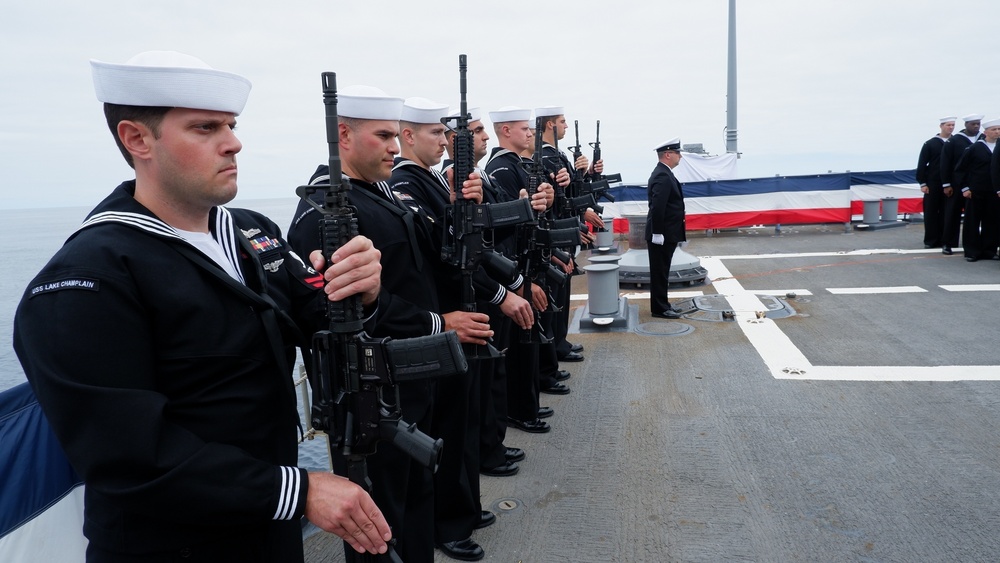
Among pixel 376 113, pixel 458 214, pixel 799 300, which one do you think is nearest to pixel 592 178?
pixel 799 300

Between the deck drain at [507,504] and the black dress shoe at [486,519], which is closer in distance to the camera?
the black dress shoe at [486,519]

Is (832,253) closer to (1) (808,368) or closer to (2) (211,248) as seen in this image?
(1) (808,368)

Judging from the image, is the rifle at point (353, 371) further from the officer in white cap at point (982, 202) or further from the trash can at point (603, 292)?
the officer in white cap at point (982, 202)

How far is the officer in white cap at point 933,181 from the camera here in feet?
41.7

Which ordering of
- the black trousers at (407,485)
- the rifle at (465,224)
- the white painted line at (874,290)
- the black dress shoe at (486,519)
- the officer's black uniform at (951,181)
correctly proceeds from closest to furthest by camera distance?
the black trousers at (407,485), the rifle at (465,224), the black dress shoe at (486,519), the white painted line at (874,290), the officer's black uniform at (951,181)

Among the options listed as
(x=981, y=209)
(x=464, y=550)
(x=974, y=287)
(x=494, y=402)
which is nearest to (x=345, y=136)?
(x=464, y=550)

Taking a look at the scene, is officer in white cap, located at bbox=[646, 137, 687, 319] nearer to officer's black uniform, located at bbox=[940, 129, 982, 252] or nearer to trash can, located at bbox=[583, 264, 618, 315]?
trash can, located at bbox=[583, 264, 618, 315]

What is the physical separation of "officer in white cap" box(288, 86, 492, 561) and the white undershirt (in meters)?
0.85

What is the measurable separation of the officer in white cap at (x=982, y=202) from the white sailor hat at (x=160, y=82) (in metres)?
12.5

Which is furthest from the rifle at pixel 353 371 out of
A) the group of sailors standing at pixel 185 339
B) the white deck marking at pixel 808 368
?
the white deck marking at pixel 808 368

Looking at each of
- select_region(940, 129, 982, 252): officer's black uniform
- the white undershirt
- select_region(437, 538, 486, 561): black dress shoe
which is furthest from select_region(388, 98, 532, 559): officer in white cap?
select_region(940, 129, 982, 252): officer's black uniform

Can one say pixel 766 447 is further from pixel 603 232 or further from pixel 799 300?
pixel 603 232

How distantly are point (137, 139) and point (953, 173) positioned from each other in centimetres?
1352

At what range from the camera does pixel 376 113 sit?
121 inches
